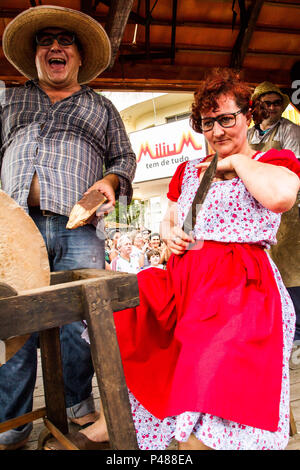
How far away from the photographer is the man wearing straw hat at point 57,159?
1.69 meters

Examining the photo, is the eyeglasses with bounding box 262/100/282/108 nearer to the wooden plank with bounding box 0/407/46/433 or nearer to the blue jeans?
the blue jeans

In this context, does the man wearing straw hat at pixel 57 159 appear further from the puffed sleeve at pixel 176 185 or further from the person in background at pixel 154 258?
the person in background at pixel 154 258

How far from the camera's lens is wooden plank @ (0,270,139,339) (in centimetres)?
84

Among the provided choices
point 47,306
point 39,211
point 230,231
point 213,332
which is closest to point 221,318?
point 213,332

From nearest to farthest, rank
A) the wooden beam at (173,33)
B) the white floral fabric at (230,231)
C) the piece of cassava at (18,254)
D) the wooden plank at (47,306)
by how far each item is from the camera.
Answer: the wooden plank at (47,306) → the piece of cassava at (18,254) → the white floral fabric at (230,231) → the wooden beam at (173,33)

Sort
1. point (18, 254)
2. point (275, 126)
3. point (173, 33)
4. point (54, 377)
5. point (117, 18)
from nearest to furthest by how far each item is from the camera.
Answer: point (18, 254) → point (54, 377) → point (117, 18) → point (173, 33) → point (275, 126)

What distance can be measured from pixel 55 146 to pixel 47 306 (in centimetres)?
112

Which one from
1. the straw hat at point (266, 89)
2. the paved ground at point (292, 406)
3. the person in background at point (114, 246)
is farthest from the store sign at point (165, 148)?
the paved ground at point (292, 406)

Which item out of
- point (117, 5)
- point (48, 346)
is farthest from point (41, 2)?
point (48, 346)

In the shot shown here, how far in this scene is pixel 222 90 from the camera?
1596 millimetres

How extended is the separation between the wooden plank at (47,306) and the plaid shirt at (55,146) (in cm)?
80

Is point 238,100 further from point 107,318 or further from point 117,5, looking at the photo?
point 117,5

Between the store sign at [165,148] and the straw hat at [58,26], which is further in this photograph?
the store sign at [165,148]

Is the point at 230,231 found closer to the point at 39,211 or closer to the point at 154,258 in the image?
the point at 39,211
